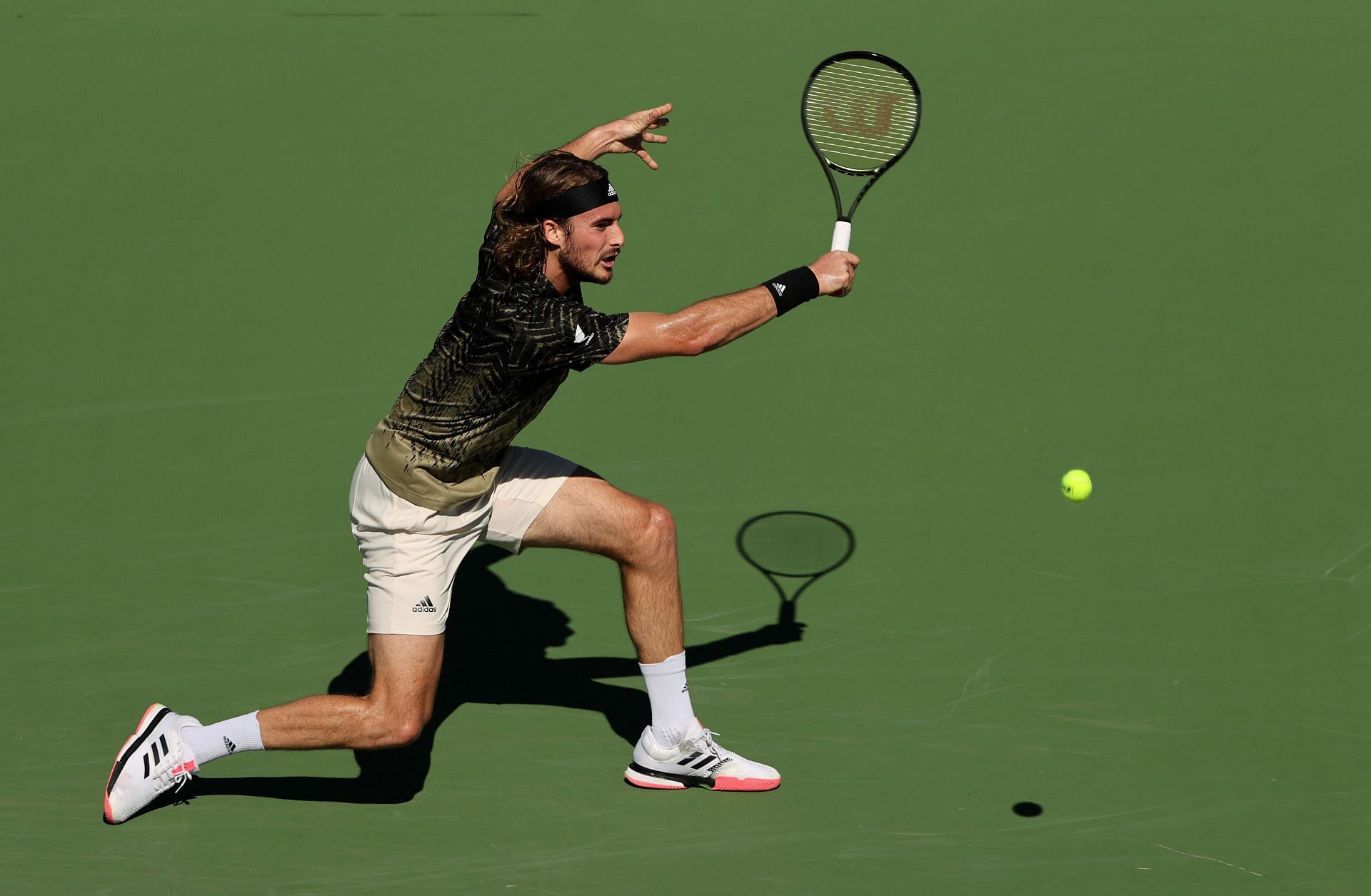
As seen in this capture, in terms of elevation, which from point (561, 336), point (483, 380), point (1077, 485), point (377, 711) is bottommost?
point (377, 711)

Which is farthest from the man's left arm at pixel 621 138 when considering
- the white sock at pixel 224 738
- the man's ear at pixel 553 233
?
the white sock at pixel 224 738

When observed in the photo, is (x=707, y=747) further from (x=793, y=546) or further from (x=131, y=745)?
(x=131, y=745)

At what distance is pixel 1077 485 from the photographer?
6.04 m

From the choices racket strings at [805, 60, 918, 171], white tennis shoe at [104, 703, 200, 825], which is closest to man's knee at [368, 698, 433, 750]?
white tennis shoe at [104, 703, 200, 825]

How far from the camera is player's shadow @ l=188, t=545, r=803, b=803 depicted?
5.42 m

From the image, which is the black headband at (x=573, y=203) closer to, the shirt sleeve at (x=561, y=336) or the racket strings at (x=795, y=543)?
the shirt sleeve at (x=561, y=336)

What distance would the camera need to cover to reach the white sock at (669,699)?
17.7 feet

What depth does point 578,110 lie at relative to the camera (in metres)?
7.75

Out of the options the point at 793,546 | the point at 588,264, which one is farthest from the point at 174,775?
the point at 793,546

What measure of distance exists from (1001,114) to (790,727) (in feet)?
10.7

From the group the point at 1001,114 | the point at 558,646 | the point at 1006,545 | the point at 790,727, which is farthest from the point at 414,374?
the point at 1001,114

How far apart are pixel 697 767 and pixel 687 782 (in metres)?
0.08

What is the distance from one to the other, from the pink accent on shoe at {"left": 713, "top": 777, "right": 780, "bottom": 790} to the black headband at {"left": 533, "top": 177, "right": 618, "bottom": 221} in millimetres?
1766

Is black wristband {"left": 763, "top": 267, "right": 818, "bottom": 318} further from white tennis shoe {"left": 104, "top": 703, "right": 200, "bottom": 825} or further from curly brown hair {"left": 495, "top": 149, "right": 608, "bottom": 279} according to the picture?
white tennis shoe {"left": 104, "top": 703, "right": 200, "bottom": 825}
